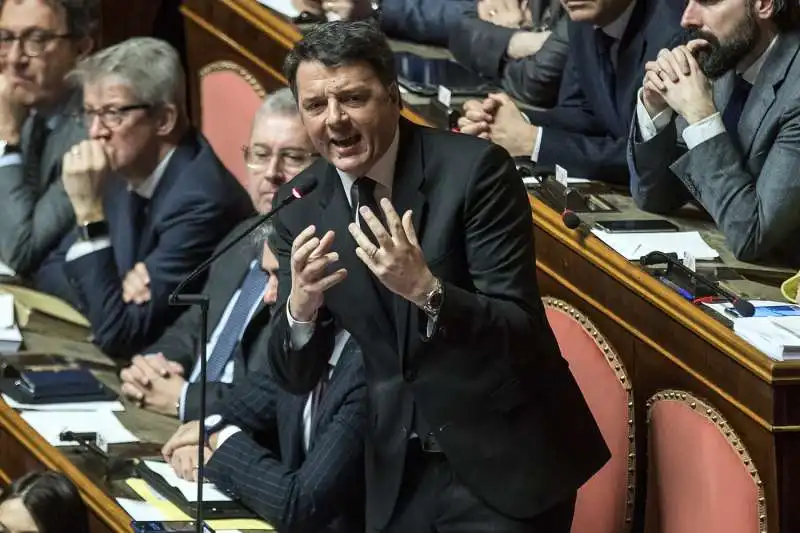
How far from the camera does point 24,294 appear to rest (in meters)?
4.59

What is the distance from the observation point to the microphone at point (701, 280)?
3062 mm

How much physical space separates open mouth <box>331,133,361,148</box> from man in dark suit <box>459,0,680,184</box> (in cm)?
128

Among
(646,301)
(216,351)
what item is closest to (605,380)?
(646,301)

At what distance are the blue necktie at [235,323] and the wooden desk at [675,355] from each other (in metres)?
0.58

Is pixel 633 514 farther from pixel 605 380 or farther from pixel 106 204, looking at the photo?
pixel 106 204

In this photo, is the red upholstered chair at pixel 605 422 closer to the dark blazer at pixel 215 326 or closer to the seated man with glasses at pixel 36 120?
the dark blazer at pixel 215 326

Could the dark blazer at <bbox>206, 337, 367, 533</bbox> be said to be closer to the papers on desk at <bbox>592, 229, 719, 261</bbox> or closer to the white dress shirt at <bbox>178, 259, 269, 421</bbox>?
the white dress shirt at <bbox>178, 259, 269, 421</bbox>

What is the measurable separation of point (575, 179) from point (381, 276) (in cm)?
150

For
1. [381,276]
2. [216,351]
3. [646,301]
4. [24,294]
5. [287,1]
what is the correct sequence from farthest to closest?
[287,1] < [24,294] < [216,351] < [646,301] < [381,276]

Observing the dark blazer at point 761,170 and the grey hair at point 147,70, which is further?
the grey hair at point 147,70

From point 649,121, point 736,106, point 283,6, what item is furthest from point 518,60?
point 736,106

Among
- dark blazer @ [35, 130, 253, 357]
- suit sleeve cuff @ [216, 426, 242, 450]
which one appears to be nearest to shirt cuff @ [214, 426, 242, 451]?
suit sleeve cuff @ [216, 426, 242, 450]

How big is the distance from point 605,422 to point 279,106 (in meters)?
0.97

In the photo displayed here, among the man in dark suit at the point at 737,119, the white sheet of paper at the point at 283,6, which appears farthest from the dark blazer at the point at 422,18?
the man in dark suit at the point at 737,119
